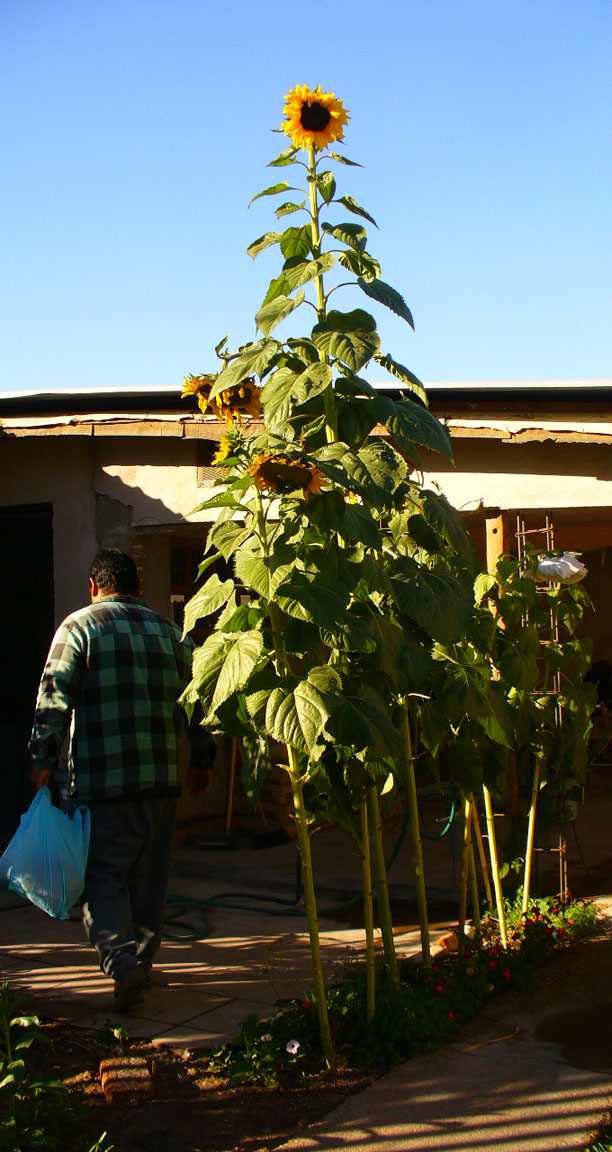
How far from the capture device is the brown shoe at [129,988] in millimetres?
4215

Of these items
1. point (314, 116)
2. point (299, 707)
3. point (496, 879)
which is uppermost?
point (314, 116)

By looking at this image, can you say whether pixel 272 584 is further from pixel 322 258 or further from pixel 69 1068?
pixel 69 1068

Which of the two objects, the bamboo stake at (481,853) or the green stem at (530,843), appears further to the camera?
the green stem at (530,843)

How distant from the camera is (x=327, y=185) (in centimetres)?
361

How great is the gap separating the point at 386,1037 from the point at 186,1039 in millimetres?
780

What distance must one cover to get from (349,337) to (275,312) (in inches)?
10.5

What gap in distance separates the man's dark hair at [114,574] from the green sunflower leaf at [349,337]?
174 cm

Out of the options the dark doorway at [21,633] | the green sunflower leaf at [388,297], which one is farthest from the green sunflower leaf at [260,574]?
the dark doorway at [21,633]

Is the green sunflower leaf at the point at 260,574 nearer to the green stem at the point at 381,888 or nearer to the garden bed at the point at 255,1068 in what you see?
the green stem at the point at 381,888

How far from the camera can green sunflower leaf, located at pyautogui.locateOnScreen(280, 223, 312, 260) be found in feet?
12.0

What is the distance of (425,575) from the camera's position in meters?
3.61

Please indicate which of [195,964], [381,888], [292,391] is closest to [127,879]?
[195,964]

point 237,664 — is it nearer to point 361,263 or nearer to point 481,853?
point 361,263

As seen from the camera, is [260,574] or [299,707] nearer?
[299,707]
